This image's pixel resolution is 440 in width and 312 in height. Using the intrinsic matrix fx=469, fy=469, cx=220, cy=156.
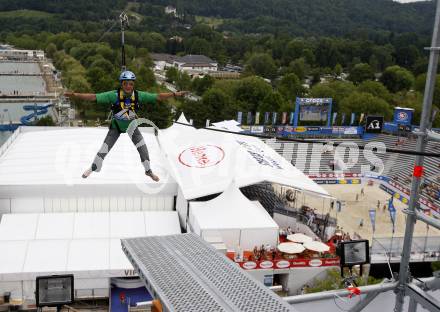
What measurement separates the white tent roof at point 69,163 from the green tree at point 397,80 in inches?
1920

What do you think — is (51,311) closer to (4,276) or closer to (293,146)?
(4,276)

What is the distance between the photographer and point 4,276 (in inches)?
513

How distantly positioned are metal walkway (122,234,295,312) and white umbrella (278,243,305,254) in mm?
10346

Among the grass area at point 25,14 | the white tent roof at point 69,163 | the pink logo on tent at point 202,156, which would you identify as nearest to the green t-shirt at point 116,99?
the white tent roof at point 69,163

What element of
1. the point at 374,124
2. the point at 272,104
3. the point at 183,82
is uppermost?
the point at 183,82

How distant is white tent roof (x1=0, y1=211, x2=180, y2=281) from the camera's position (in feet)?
44.2

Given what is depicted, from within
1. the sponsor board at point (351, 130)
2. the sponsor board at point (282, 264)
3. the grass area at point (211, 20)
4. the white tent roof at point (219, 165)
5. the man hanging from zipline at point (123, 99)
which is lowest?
the sponsor board at point (282, 264)

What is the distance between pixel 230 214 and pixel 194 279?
39.1 ft

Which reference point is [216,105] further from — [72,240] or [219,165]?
[72,240]

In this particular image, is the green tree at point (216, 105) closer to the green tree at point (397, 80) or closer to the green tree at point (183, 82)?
the green tree at point (183, 82)

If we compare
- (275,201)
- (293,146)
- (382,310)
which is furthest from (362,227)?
(382,310)

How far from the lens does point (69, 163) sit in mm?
18969

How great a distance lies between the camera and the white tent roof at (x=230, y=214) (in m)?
15.3

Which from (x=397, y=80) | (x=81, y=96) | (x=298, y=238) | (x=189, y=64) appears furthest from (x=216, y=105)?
(x=189, y=64)
